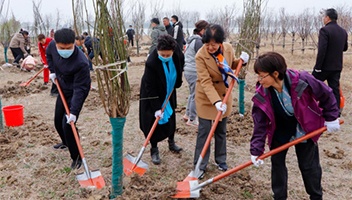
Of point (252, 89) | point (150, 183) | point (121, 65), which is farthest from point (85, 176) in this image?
point (252, 89)

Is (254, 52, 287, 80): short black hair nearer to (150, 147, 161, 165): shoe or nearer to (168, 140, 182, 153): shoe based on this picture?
(150, 147, 161, 165): shoe

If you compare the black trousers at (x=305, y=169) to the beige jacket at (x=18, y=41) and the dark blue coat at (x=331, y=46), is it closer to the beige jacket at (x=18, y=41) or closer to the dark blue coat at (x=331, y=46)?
the dark blue coat at (x=331, y=46)

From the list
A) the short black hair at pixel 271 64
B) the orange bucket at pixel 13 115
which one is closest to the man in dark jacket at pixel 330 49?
the short black hair at pixel 271 64

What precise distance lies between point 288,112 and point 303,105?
0.12 m

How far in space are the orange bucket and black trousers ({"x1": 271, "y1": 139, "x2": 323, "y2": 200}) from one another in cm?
383

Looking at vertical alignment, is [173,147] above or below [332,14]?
below

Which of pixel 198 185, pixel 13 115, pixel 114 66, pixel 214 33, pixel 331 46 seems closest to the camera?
pixel 114 66

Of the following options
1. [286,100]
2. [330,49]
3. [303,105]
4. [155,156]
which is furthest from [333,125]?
[330,49]

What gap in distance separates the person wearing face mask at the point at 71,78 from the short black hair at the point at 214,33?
4.08 ft

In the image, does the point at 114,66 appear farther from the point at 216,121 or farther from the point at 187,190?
the point at 187,190

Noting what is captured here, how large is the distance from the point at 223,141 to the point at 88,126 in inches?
100

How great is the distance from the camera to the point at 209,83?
9.84ft

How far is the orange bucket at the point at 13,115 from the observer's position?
4.67m

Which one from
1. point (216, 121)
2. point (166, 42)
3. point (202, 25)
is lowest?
point (216, 121)
